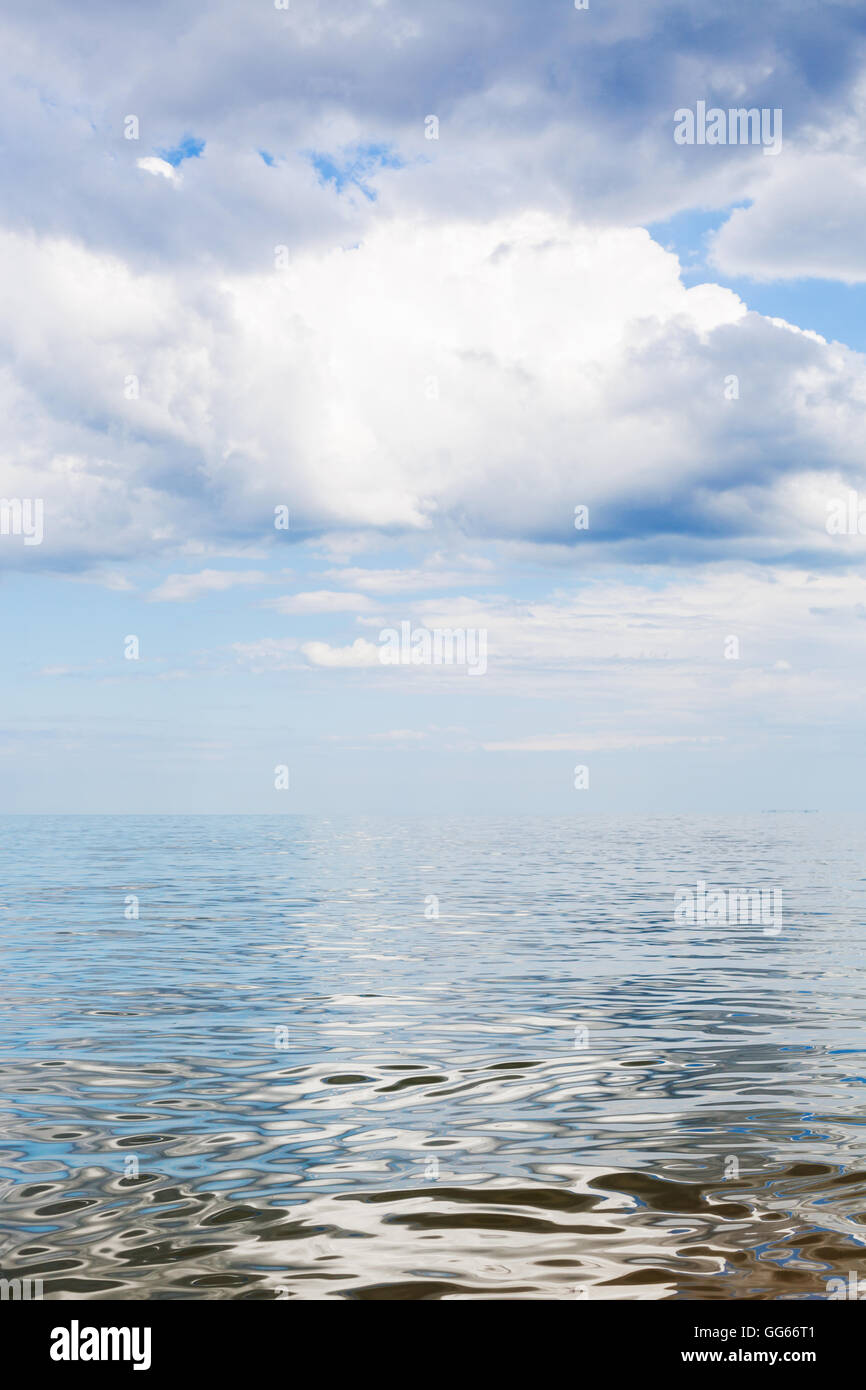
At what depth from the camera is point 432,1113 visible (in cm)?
1122

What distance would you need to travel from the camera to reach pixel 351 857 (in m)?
64.6

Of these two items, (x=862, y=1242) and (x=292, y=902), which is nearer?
(x=862, y=1242)

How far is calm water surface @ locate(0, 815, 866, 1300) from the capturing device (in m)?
7.40

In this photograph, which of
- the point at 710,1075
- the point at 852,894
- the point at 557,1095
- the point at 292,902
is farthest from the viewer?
the point at 852,894

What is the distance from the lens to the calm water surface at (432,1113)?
24.3 ft

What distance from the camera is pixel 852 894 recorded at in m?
38.7

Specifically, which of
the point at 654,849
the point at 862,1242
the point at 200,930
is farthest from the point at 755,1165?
the point at 654,849

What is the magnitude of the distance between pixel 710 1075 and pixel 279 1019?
6.92 m

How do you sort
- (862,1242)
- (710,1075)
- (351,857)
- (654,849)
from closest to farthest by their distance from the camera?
(862,1242) < (710,1075) < (351,857) < (654,849)
